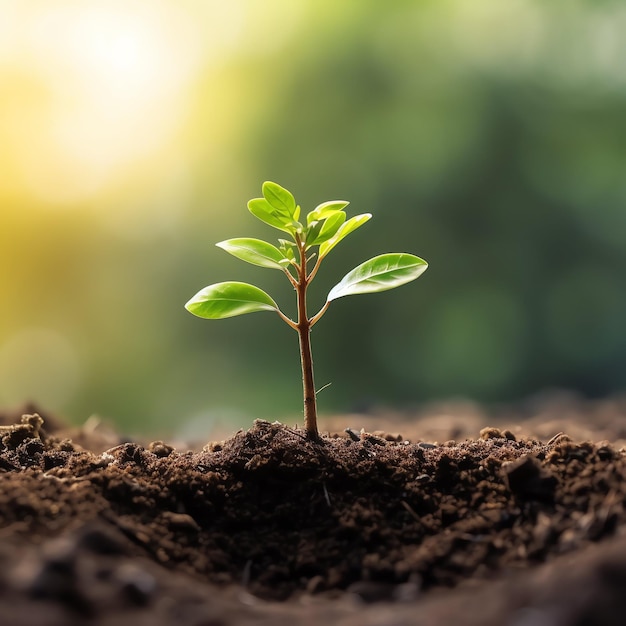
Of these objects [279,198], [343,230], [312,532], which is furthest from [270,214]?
[312,532]

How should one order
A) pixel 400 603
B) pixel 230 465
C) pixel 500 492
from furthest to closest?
pixel 230 465 → pixel 500 492 → pixel 400 603

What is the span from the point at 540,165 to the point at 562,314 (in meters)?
0.76

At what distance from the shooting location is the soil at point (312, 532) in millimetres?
747

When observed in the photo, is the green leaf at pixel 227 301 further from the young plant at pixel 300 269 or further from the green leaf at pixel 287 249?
the green leaf at pixel 287 249

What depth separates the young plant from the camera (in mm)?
1268

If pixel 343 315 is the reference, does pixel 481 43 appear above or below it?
above

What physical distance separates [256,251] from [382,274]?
0.26 metres

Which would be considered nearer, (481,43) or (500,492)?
(500,492)

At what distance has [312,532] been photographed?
1.10m

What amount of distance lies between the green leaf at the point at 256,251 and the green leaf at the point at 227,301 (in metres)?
0.06

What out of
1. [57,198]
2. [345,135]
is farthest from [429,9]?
[57,198]

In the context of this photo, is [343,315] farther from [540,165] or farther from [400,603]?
[400,603]

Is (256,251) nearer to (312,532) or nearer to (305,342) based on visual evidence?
(305,342)

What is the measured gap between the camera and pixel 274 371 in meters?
3.32
